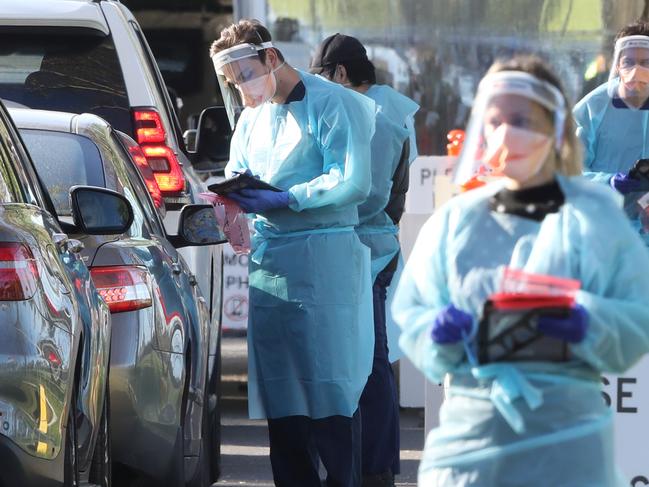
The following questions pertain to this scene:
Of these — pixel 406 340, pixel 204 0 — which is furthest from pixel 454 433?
pixel 204 0

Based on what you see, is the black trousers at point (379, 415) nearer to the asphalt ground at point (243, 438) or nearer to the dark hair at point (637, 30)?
the asphalt ground at point (243, 438)

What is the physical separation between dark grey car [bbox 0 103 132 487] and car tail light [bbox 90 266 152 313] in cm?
68

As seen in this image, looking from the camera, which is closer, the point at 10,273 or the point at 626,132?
the point at 10,273

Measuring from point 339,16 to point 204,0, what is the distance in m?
5.45

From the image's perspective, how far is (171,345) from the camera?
7.46 meters

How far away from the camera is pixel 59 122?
8.15 meters

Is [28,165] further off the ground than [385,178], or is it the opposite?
[28,165]

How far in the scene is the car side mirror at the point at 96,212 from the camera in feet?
22.0

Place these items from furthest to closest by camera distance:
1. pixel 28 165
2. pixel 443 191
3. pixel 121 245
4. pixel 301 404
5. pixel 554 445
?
pixel 443 191
pixel 301 404
pixel 121 245
pixel 28 165
pixel 554 445

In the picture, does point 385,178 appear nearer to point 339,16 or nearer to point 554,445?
point 554,445

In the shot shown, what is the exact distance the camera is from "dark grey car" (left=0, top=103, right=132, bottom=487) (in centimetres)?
521

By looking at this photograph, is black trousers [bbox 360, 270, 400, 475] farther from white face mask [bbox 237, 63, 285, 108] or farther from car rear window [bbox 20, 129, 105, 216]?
car rear window [bbox 20, 129, 105, 216]

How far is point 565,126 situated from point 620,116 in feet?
14.1

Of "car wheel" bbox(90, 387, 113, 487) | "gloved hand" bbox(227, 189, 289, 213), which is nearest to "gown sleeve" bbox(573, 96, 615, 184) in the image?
"gloved hand" bbox(227, 189, 289, 213)
